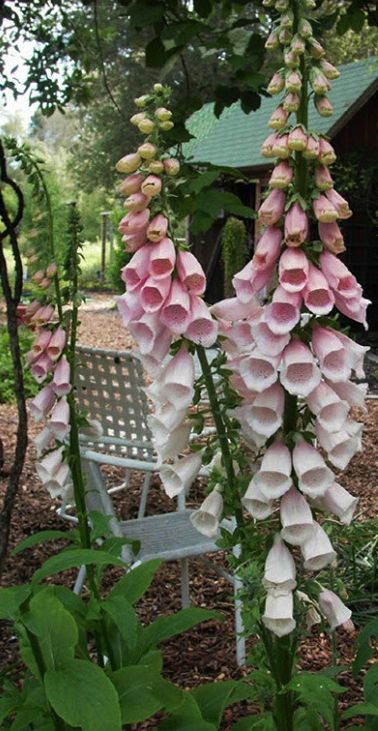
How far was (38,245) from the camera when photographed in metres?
2.23

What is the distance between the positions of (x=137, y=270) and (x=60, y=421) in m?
0.74

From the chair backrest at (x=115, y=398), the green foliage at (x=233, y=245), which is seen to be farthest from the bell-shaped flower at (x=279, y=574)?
the green foliage at (x=233, y=245)

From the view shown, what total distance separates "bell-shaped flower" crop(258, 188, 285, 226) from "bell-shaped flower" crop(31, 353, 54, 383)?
844mm

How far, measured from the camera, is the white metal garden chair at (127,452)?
12.2ft

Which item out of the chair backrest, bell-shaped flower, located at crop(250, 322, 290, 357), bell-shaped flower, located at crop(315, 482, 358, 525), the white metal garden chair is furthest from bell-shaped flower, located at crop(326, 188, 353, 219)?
the chair backrest

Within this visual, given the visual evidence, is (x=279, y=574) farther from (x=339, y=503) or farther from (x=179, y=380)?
(x=179, y=380)

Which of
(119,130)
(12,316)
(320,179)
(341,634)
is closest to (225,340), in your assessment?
(320,179)

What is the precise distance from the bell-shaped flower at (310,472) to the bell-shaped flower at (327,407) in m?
0.07

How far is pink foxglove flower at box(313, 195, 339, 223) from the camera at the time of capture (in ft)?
4.82

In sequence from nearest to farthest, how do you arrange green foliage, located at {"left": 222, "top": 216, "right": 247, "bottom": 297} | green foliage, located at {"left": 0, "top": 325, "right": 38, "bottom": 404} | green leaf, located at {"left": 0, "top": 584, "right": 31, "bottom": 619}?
green leaf, located at {"left": 0, "top": 584, "right": 31, "bottom": 619} < green foliage, located at {"left": 0, "top": 325, "right": 38, "bottom": 404} < green foliage, located at {"left": 222, "top": 216, "right": 247, "bottom": 297}

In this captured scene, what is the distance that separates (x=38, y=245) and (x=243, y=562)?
95 centimetres

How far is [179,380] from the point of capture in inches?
62.0

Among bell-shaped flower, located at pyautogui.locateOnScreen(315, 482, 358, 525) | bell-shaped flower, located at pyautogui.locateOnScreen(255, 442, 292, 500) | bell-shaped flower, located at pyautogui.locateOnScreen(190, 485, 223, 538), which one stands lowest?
bell-shaped flower, located at pyautogui.locateOnScreen(190, 485, 223, 538)

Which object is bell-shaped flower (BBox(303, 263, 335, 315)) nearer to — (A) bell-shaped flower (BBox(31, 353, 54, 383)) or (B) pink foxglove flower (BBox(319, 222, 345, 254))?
(B) pink foxglove flower (BBox(319, 222, 345, 254))
